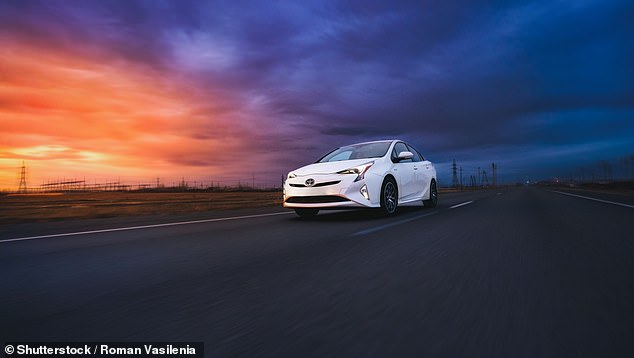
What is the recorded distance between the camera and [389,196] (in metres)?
8.40

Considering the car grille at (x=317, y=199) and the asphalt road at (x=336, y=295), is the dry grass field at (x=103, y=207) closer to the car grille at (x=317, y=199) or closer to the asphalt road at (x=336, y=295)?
the car grille at (x=317, y=199)

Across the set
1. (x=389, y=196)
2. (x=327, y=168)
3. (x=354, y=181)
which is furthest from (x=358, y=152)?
(x=354, y=181)

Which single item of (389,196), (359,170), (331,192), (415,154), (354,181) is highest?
(415,154)

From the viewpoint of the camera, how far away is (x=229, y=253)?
Answer: 404 cm

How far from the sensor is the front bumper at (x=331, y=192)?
7.37 meters

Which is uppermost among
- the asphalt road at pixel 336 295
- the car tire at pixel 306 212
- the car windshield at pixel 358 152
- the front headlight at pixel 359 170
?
the car windshield at pixel 358 152

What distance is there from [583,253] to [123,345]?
427 centimetres

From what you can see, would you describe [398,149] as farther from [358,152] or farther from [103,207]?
[103,207]

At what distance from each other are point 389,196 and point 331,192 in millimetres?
1693

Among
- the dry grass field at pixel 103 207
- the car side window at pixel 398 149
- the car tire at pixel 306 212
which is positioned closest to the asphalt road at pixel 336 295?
the car tire at pixel 306 212

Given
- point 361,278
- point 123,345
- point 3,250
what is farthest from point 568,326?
point 3,250

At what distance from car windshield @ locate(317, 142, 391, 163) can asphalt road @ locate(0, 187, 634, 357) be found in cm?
455

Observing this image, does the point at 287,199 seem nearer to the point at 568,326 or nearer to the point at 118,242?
the point at 118,242

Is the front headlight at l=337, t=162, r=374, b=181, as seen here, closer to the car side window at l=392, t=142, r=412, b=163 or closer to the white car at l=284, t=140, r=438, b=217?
the white car at l=284, t=140, r=438, b=217
